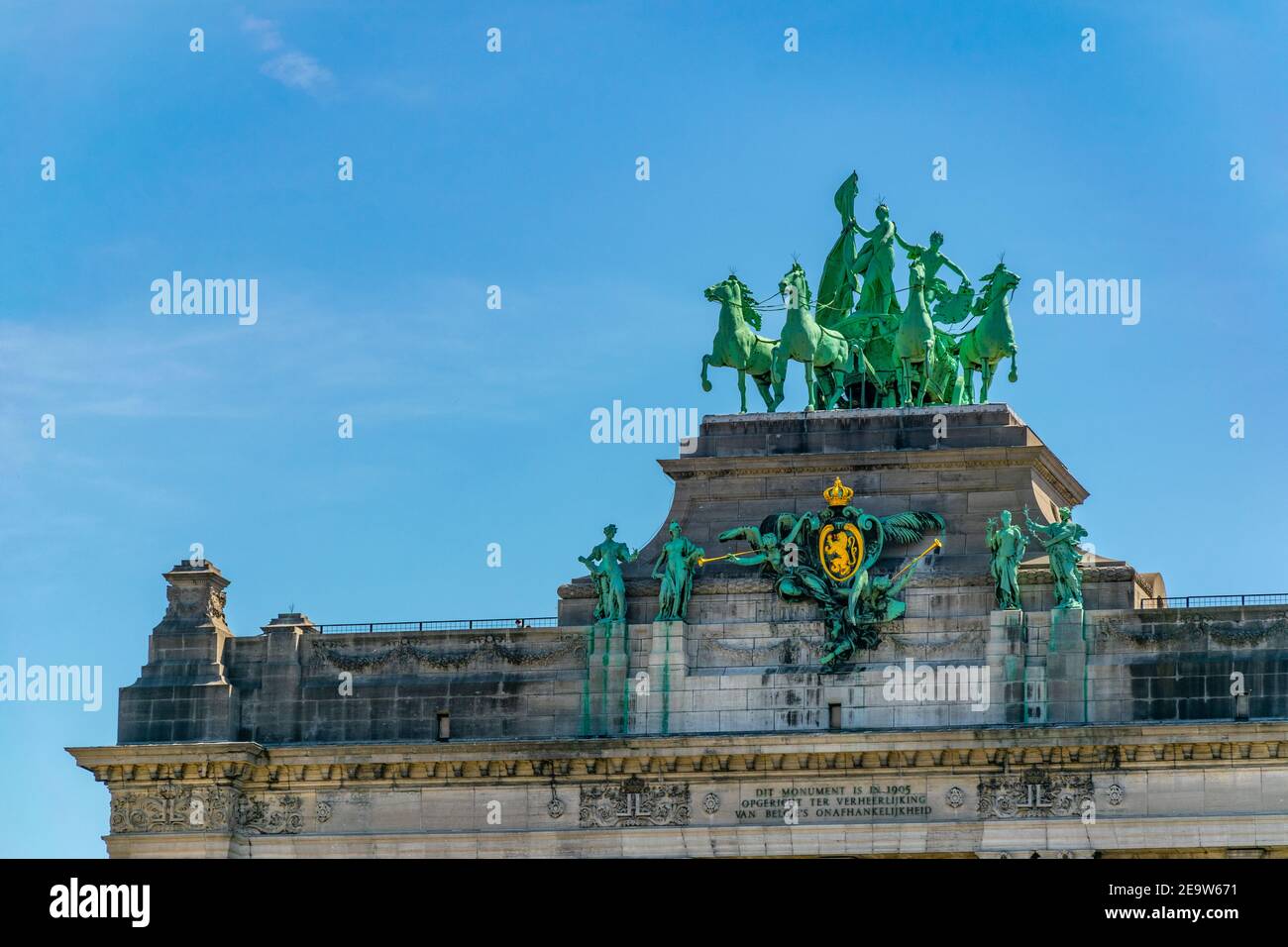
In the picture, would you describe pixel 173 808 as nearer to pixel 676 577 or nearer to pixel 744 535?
pixel 676 577

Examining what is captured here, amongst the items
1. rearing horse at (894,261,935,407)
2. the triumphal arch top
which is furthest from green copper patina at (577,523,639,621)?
rearing horse at (894,261,935,407)

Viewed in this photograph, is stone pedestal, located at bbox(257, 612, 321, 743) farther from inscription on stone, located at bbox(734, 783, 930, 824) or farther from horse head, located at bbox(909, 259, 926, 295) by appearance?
horse head, located at bbox(909, 259, 926, 295)

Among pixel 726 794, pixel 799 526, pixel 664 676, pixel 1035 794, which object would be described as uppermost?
pixel 799 526

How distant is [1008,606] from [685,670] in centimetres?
740

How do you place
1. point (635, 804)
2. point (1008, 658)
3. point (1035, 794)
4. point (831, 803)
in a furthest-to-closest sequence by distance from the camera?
point (635, 804), point (831, 803), point (1008, 658), point (1035, 794)

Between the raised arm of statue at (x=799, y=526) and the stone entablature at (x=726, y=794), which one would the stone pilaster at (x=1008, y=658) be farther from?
the raised arm of statue at (x=799, y=526)

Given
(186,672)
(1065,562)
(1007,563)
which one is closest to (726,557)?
(1007,563)

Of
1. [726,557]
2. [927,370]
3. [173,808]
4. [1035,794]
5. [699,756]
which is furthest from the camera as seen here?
[927,370]

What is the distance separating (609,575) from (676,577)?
4.97ft

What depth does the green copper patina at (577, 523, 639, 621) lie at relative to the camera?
7806cm

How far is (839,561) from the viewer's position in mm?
77188

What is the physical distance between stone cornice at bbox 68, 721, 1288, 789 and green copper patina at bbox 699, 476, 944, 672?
240cm
